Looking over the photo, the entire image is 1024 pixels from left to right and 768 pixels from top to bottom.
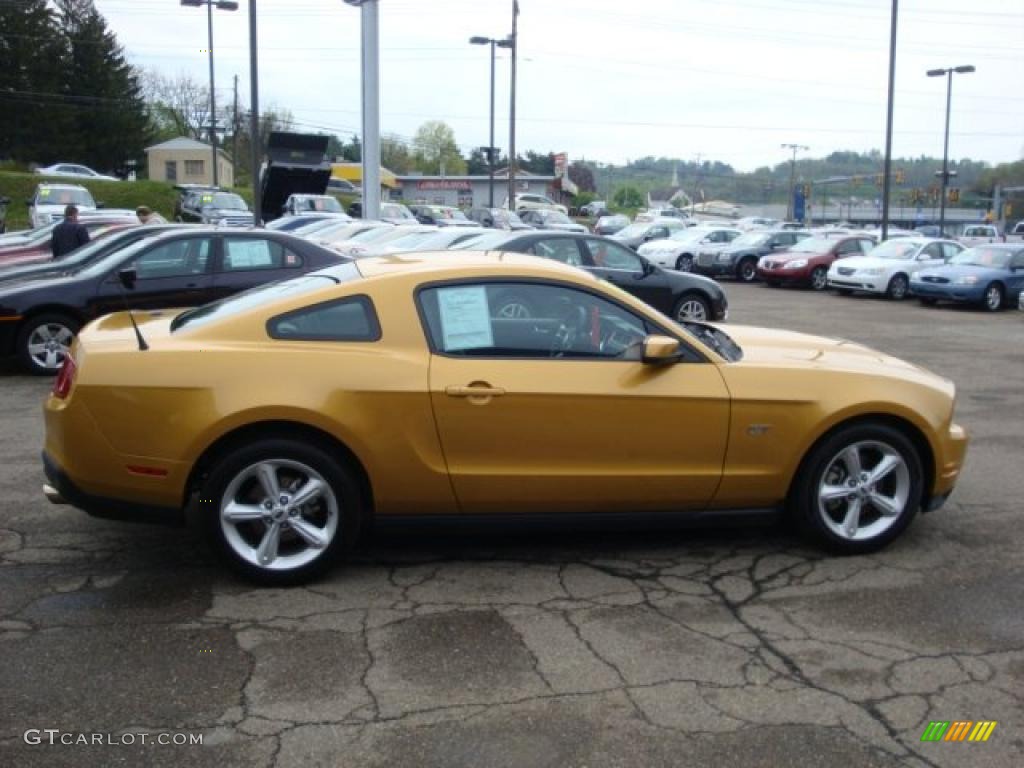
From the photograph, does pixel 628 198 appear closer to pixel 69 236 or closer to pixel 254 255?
pixel 69 236

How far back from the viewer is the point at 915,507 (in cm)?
522

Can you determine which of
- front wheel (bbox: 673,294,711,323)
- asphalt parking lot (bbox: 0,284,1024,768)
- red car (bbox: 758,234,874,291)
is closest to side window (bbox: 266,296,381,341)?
asphalt parking lot (bbox: 0,284,1024,768)

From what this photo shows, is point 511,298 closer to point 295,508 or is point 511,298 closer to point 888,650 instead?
point 295,508

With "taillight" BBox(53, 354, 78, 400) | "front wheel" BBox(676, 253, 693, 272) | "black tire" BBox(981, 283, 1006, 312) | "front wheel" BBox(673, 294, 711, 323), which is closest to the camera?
"taillight" BBox(53, 354, 78, 400)

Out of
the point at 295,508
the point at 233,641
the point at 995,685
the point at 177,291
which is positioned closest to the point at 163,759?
the point at 233,641

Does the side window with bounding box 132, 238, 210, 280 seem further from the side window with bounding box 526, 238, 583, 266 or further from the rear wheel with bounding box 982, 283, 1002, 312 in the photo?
the rear wheel with bounding box 982, 283, 1002, 312

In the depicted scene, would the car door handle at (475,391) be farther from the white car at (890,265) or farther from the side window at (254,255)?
the white car at (890,265)

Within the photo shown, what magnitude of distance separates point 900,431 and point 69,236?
12505 millimetres

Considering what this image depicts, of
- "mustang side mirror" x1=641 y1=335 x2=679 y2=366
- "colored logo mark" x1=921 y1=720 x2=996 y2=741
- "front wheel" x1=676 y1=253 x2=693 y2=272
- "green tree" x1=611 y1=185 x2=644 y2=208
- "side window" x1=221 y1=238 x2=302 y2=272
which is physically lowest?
"colored logo mark" x1=921 y1=720 x2=996 y2=741

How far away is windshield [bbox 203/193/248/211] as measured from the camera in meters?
35.9

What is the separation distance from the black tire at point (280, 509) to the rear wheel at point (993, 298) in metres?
19.3

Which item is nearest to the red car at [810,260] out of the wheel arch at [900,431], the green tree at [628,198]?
the wheel arch at [900,431]

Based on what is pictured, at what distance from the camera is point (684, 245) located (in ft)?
95.9

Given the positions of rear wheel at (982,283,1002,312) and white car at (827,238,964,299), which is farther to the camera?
white car at (827,238,964,299)
